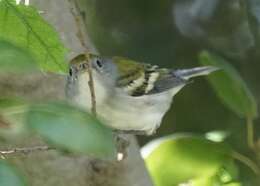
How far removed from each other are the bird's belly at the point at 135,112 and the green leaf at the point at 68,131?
1.13m

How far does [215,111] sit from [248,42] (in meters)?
0.20

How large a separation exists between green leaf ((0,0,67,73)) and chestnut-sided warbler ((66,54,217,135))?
669 millimetres

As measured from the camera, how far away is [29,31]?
2.58 ft

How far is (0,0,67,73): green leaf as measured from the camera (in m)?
0.77

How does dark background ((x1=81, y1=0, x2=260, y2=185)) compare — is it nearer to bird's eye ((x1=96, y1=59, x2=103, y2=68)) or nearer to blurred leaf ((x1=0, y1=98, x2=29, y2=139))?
bird's eye ((x1=96, y1=59, x2=103, y2=68))

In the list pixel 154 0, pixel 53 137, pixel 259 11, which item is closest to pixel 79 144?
pixel 53 137

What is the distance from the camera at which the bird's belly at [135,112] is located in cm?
169

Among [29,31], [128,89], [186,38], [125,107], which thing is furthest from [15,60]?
[186,38]

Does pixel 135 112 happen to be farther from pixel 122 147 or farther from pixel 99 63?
pixel 122 147

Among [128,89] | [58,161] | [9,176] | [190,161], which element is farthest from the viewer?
[128,89]

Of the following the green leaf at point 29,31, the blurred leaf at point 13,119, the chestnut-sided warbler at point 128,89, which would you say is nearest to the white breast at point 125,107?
the chestnut-sided warbler at point 128,89

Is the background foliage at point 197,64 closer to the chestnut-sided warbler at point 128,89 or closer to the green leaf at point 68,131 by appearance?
the chestnut-sided warbler at point 128,89

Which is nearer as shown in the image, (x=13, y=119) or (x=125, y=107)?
(x=13, y=119)

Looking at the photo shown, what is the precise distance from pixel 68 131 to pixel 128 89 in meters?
1.39
